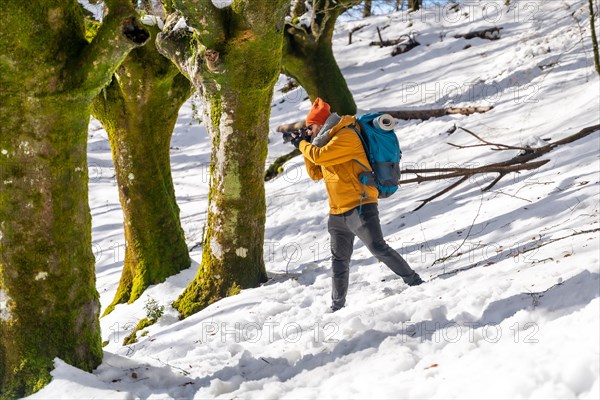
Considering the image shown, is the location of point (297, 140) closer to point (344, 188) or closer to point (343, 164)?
point (343, 164)

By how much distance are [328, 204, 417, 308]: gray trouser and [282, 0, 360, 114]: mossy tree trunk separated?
592cm

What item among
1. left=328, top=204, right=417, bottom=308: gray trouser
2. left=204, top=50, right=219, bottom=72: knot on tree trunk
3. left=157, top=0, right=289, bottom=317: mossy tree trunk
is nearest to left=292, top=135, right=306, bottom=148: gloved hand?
left=328, top=204, right=417, bottom=308: gray trouser

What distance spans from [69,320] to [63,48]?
188cm

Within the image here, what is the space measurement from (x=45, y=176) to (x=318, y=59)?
7.33 m

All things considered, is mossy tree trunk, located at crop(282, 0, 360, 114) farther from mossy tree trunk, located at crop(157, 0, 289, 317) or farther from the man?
the man

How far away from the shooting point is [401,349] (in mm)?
3826

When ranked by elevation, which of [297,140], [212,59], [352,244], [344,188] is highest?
[212,59]

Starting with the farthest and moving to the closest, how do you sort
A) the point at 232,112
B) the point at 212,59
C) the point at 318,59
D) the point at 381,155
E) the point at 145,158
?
the point at 318,59, the point at 145,158, the point at 232,112, the point at 212,59, the point at 381,155

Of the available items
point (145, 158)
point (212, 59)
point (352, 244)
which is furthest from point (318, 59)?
point (352, 244)

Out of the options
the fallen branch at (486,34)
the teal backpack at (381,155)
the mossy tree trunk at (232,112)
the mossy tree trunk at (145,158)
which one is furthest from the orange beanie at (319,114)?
the fallen branch at (486,34)

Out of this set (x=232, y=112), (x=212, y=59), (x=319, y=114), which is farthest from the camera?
(x=232, y=112)

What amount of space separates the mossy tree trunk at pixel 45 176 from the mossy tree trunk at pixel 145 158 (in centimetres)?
301

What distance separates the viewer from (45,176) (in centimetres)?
398

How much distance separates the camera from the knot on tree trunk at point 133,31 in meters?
4.04
